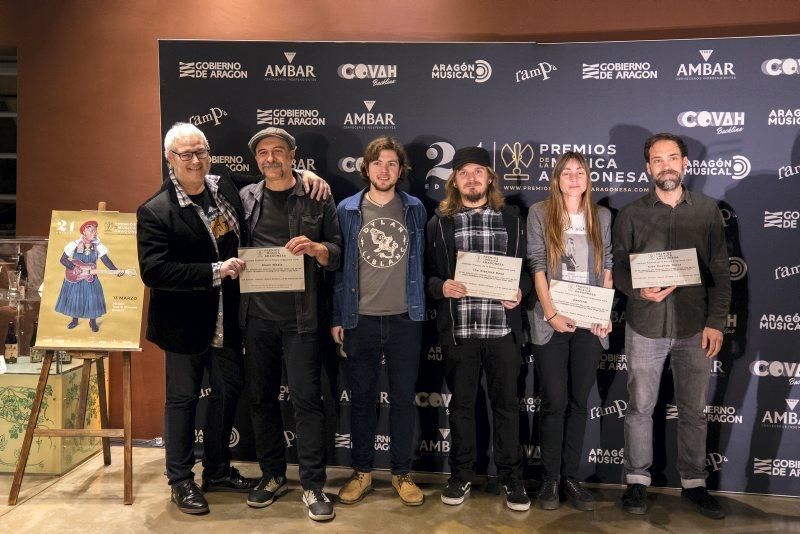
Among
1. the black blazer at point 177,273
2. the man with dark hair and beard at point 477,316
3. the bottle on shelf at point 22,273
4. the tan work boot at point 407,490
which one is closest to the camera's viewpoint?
the black blazer at point 177,273

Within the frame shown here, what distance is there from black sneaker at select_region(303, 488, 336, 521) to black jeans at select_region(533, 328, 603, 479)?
1.14 meters

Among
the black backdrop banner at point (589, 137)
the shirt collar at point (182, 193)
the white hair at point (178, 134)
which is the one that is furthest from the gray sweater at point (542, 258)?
the white hair at point (178, 134)

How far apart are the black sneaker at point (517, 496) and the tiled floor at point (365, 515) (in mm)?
33

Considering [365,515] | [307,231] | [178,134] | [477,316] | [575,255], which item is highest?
[178,134]

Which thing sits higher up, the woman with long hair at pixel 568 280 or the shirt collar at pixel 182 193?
the shirt collar at pixel 182 193

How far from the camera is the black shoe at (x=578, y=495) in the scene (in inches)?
130

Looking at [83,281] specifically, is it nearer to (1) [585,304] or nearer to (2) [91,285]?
(2) [91,285]

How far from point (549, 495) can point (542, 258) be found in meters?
1.25

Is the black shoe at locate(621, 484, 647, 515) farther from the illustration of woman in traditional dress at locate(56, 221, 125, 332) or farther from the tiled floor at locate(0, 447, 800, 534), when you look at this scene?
the illustration of woman in traditional dress at locate(56, 221, 125, 332)

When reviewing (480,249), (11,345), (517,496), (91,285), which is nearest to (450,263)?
(480,249)

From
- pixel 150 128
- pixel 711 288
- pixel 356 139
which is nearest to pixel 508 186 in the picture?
pixel 356 139

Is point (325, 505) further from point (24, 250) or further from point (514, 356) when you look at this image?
point (24, 250)

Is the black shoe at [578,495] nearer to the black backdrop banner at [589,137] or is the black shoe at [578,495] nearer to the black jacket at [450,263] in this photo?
the black backdrop banner at [589,137]

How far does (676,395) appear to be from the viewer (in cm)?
331
